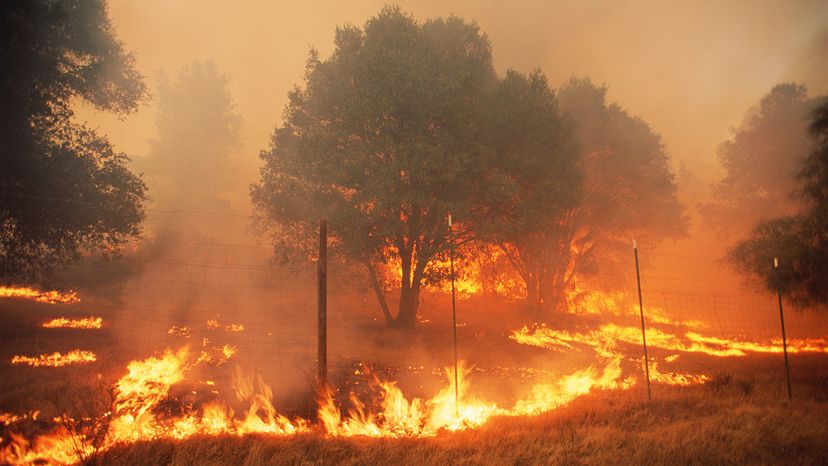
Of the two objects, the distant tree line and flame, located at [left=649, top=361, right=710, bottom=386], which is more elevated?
the distant tree line

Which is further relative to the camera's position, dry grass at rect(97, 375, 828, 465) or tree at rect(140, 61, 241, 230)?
tree at rect(140, 61, 241, 230)

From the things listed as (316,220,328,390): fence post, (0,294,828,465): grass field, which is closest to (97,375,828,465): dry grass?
(0,294,828,465): grass field

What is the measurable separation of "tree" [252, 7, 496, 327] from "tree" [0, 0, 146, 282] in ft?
22.8

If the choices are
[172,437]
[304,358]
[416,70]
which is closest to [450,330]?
[304,358]

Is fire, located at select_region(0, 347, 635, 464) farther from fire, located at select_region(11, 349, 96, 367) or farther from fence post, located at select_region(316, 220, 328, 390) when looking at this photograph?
fire, located at select_region(11, 349, 96, 367)

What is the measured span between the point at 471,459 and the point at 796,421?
327 inches

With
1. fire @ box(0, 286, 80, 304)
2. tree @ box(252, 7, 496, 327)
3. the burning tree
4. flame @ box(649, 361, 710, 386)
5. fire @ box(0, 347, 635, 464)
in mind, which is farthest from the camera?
the burning tree

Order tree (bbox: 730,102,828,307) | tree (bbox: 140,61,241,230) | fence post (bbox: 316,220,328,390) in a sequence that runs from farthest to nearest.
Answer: tree (bbox: 140,61,241,230)
tree (bbox: 730,102,828,307)
fence post (bbox: 316,220,328,390)

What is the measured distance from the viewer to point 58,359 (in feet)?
44.4

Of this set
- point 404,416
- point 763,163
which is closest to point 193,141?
point 404,416

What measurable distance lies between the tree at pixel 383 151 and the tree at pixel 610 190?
11.7 metres

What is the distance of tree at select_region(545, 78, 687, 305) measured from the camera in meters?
31.0

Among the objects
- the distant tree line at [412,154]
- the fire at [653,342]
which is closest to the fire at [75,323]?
the distant tree line at [412,154]

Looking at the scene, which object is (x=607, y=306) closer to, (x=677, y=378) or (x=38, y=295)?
(x=677, y=378)
